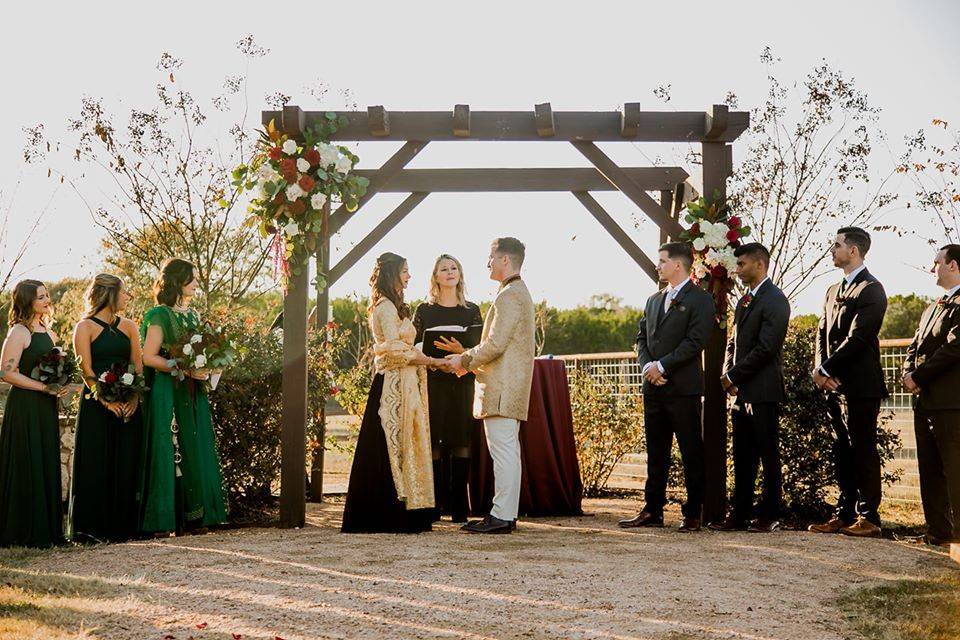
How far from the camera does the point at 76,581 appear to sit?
4.87m

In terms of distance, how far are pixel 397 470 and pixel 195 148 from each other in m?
5.67

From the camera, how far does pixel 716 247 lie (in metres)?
7.04

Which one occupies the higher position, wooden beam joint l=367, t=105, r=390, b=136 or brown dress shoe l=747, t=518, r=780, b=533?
wooden beam joint l=367, t=105, r=390, b=136

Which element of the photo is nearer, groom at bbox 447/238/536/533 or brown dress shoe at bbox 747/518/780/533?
groom at bbox 447/238/536/533

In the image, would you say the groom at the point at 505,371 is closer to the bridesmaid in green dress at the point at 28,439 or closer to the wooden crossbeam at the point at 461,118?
the wooden crossbeam at the point at 461,118

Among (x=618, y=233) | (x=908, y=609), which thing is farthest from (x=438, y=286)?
(x=908, y=609)

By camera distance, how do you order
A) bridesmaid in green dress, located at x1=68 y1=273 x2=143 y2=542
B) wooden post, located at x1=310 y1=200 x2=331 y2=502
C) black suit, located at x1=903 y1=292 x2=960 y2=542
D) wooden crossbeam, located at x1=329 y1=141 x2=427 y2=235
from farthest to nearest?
wooden post, located at x1=310 y1=200 x2=331 y2=502, wooden crossbeam, located at x1=329 y1=141 x2=427 y2=235, bridesmaid in green dress, located at x1=68 y1=273 x2=143 y2=542, black suit, located at x1=903 y1=292 x2=960 y2=542

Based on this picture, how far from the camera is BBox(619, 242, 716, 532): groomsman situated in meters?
6.69

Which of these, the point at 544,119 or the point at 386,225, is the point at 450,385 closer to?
the point at 544,119

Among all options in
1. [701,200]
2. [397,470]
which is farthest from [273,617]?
[701,200]

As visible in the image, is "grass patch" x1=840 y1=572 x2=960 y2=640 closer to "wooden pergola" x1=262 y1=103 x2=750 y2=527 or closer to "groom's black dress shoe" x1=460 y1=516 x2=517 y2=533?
"wooden pergola" x1=262 y1=103 x2=750 y2=527

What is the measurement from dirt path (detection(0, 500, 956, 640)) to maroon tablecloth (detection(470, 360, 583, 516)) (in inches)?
49.3

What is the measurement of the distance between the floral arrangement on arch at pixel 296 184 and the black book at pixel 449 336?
106 cm

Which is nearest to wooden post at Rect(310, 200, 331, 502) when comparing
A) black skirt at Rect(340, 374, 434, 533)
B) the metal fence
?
black skirt at Rect(340, 374, 434, 533)
